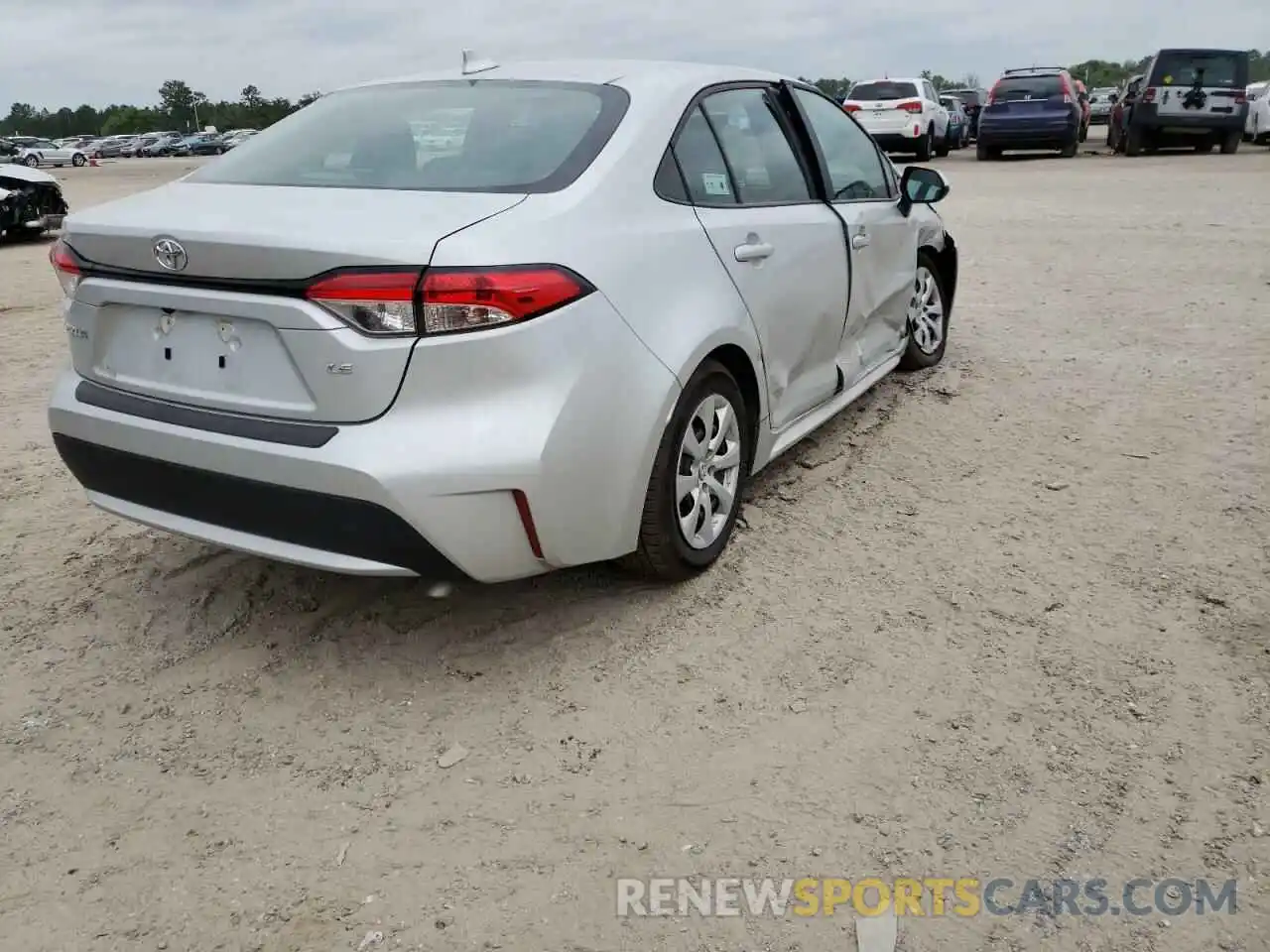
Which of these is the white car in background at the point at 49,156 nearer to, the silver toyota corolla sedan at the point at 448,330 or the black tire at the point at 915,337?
the black tire at the point at 915,337

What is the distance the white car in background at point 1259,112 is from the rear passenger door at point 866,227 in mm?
22162

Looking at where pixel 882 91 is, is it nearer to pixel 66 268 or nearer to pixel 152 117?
pixel 66 268

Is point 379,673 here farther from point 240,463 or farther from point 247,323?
point 247,323

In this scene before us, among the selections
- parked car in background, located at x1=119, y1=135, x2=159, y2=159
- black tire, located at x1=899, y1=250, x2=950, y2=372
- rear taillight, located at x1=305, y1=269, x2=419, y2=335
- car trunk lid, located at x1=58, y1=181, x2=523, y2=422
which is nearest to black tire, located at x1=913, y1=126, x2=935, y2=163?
black tire, located at x1=899, y1=250, x2=950, y2=372

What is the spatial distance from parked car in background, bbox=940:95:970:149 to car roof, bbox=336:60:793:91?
22.2 metres

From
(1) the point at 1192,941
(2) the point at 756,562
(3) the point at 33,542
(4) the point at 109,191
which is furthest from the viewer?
(4) the point at 109,191

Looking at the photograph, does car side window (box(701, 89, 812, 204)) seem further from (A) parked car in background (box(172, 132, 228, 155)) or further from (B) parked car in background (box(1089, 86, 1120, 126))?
(A) parked car in background (box(172, 132, 228, 155))

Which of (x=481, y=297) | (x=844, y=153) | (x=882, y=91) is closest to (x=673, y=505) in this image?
(x=481, y=297)

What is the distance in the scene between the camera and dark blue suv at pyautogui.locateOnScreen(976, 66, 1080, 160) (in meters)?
20.3

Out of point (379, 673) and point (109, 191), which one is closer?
point (379, 673)

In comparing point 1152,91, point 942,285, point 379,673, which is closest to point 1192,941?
point 379,673

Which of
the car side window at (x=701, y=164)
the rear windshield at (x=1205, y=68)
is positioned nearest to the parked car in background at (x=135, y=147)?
the rear windshield at (x=1205, y=68)

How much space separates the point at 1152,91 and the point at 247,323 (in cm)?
2067

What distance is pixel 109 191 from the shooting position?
2222cm
